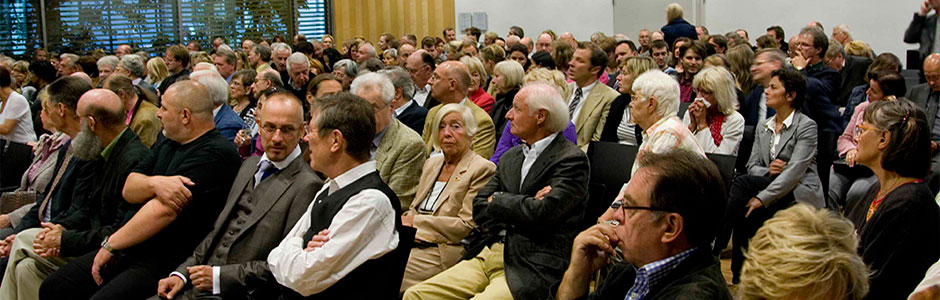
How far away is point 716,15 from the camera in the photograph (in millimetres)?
12883

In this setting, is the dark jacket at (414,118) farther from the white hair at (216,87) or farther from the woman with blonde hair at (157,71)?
the woman with blonde hair at (157,71)

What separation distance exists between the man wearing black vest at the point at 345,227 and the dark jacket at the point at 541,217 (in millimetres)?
535

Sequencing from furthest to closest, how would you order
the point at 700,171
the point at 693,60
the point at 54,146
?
the point at 693,60
the point at 54,146
the point at 700,171

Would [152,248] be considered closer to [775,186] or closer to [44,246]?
[44,246]

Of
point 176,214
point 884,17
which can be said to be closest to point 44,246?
point 176,214

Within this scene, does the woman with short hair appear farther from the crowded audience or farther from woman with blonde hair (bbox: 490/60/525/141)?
woman with blonde hair (bbox: 490/60/525/141)

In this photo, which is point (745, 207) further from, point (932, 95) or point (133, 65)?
point (133, 65)

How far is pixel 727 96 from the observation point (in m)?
4.58

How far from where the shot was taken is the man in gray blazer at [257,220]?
308 cm

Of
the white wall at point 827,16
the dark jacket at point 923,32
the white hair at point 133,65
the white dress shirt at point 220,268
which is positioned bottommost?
the white dress shirt at point 220,268

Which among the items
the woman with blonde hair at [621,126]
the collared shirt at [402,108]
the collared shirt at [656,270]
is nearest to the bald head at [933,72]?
the woman with blonde hair at [621,126]

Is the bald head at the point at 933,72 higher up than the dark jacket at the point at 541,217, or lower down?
higher up

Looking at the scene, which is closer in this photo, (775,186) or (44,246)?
(44,246)

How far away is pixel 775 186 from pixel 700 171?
7.78ft
